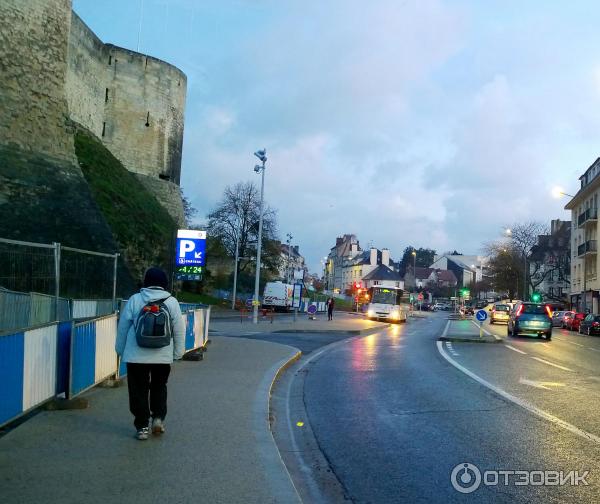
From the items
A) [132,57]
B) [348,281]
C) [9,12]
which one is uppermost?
[132,57]

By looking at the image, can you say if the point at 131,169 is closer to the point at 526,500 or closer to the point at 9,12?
the point at 9,12

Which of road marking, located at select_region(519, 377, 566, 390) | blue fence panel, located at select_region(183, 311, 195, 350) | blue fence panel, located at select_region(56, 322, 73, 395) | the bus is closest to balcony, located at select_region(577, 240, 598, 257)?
the bus

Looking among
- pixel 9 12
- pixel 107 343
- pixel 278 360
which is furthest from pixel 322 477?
pixel 9 12

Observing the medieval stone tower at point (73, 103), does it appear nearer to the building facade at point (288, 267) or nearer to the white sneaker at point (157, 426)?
the building facade at point (288, 267)

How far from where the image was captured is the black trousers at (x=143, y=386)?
6.39 m

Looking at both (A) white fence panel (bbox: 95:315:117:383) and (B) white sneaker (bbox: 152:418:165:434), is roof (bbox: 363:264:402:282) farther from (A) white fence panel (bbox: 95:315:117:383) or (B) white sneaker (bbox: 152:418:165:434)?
(B) white sneaker (bbox: 152:418:165:434)

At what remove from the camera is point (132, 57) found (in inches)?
2079

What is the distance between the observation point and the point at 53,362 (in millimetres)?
7254

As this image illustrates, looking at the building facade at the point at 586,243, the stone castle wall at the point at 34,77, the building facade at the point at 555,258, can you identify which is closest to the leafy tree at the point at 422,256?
the building facade at the point at 555,258

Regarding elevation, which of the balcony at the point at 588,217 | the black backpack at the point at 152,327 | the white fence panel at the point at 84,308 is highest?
the balcony at the point at 588,217

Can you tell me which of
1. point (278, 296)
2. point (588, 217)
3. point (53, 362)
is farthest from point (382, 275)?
point (53, 362)

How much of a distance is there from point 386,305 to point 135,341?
41.5 m

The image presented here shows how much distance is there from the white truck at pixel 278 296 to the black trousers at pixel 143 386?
172 ft

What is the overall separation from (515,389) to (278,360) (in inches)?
214
